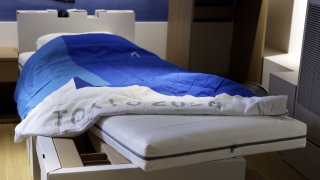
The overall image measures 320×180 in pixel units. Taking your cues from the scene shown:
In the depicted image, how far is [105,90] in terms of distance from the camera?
2223 mm

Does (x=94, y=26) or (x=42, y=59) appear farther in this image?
(x=94, y=26)

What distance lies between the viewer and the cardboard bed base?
1.75 meters

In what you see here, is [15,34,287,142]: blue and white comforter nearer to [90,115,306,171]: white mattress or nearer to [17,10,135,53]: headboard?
[90,115,306,171]: white mattress

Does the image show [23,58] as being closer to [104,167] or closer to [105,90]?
[105,90]

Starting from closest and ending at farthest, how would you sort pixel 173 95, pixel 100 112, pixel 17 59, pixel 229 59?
pixel 100 112 < pixel 173 95 < pixel 17 59 < pixel 229 59

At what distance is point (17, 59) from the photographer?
3.69m

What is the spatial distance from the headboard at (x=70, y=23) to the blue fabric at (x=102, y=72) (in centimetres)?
47

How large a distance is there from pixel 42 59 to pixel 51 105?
105cm

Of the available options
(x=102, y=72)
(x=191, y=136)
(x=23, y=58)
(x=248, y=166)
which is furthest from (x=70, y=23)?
(x=191, y=136)

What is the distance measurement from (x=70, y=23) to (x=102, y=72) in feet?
4.00

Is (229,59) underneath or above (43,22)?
underneath

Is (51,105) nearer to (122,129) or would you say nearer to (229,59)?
(122,129)

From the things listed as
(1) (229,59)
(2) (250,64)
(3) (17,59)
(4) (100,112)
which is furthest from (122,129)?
(1) (229,59)

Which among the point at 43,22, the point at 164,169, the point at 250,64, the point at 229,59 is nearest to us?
the point at 164,169
